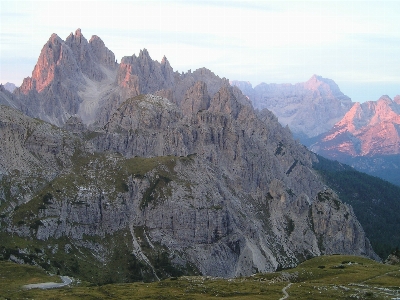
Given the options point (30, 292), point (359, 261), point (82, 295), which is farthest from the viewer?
point (359, 261)

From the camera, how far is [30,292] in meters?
155

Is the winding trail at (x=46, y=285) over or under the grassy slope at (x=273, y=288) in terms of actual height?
under

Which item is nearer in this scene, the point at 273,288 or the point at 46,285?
the point at 273,288

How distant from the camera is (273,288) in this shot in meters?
145

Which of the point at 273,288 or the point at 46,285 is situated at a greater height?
the point at 273,288

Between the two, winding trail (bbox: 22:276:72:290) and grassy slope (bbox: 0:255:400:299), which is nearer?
grassy slope (bbox: 0:255:400:299)

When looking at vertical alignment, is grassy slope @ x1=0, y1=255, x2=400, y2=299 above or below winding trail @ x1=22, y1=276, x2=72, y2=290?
above

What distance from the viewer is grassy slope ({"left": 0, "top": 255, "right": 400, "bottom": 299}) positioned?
134 meters

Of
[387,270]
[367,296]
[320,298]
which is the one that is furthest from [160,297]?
[387,270]

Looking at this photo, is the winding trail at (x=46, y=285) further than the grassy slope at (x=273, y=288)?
Yes

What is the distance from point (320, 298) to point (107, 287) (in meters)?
59.7

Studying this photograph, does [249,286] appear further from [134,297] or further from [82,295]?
[82,295]

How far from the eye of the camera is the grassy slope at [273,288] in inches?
5261

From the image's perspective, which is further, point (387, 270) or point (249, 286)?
point (387, 270)
